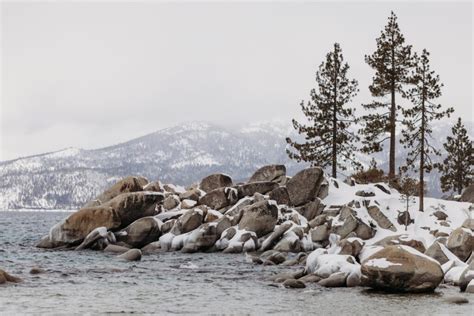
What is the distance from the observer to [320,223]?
43.7 metres

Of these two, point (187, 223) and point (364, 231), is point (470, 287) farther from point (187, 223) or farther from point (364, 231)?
point (187, 223)

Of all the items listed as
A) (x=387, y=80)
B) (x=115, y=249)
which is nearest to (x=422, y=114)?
(x=387, y=80)

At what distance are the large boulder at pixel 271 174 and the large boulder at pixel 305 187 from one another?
393 centimetres

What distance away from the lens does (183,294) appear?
909 inches

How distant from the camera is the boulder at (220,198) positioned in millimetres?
48625

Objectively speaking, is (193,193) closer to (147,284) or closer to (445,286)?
(147,284)

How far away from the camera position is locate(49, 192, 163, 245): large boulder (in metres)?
43.4

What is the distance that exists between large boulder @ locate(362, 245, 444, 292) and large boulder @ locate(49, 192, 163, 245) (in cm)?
2545

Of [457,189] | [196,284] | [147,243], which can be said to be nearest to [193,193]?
[147,243]

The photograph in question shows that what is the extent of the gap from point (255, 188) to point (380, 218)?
1170 cm

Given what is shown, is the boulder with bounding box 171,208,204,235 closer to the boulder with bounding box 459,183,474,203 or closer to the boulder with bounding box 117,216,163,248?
the boulder with bounding box 117,216,163,248

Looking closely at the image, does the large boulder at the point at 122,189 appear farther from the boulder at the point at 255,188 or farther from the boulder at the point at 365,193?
the boulder at the point at 365,193

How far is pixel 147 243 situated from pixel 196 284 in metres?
19.3

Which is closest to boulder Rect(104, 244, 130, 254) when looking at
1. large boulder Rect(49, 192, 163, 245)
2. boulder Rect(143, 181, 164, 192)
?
large boulder Rect(49, 192, 163, 245)
